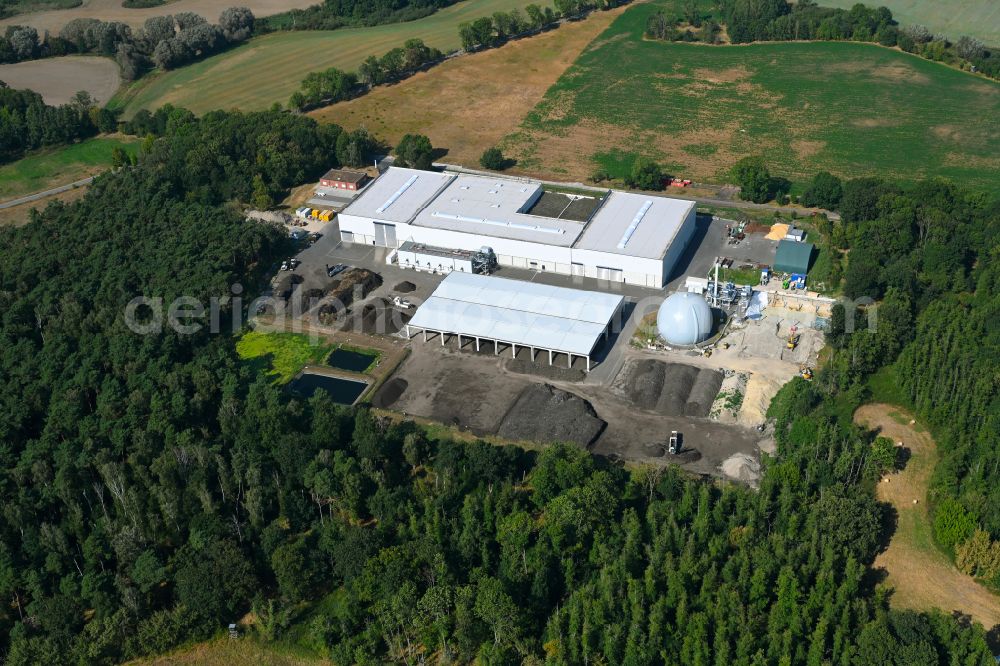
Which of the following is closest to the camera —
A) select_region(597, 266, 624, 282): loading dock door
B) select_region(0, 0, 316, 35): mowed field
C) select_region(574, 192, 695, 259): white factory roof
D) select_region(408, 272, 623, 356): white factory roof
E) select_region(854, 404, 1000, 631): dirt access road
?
select_region(854, 404, 1000, 631): dirt access road

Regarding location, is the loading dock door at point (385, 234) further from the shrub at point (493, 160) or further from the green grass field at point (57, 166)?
the green grass field at point (57, 166)

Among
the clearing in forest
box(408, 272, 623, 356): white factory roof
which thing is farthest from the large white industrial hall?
the clearing in forest

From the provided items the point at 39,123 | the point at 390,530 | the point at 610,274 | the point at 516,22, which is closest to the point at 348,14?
the point at 516,22

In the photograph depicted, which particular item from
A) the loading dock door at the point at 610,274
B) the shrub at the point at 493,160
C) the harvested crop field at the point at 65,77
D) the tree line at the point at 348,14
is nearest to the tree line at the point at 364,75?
the tree line at the point at 348,14

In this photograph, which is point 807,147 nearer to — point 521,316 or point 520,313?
point 520,313

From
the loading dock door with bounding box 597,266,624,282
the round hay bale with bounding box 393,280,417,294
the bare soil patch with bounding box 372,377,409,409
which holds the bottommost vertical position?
the bare soil patch with bounding box 372,377,409,409

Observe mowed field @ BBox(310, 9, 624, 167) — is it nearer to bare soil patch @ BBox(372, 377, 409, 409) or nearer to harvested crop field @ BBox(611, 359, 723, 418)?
bare soil patch @ BBox(372, 377, 409, 409)
